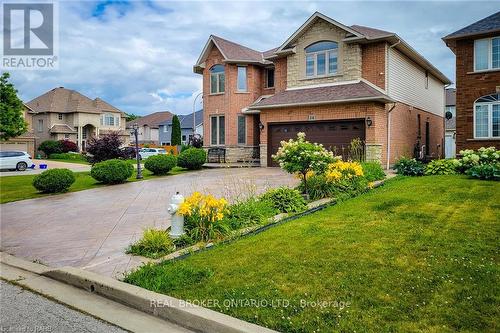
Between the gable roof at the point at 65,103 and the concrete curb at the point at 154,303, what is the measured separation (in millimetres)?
50007

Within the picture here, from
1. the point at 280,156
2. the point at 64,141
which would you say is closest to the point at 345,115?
the point at 280,156

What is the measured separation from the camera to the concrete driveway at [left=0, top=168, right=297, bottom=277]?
6.19 metres

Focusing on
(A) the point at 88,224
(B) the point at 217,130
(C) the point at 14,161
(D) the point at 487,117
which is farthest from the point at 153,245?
(C) the point at 14,161

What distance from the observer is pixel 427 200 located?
28.0 feet

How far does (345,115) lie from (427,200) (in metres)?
10.9

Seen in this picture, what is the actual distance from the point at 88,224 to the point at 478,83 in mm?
17034

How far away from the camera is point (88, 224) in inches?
343

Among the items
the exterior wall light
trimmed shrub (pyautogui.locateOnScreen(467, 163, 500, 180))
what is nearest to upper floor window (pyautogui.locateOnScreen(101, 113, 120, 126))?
the exterior wall light

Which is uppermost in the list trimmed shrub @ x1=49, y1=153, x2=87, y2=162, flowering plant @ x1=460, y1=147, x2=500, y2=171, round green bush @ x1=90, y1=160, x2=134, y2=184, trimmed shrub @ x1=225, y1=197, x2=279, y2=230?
trimmed shrub @ x1=49, y1=153, x2=87, y2=162

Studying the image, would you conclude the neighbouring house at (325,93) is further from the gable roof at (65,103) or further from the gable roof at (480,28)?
the gable roof at (65,103)

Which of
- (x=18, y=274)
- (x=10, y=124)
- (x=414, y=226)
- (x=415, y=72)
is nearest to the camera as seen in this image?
(x=18, y=274)

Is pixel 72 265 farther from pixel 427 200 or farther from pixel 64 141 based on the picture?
pixel 64 141

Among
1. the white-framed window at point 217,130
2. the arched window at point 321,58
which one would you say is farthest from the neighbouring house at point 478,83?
the white-framed window at point 217,130

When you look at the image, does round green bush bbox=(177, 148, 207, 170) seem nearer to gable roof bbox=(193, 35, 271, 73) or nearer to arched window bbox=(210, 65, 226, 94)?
arched window bbox=(210, 65, 226, 94)
